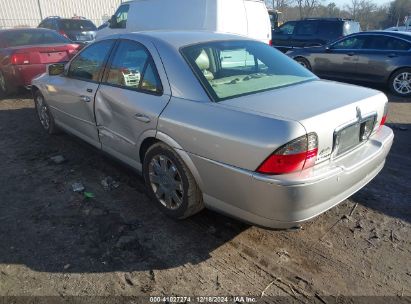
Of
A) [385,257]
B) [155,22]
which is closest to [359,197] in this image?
[385,257]

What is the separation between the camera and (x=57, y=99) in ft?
15.8

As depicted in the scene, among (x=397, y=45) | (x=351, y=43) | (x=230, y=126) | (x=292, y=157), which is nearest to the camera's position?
(x=292, y=157)

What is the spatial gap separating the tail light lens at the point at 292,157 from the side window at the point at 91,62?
239cm

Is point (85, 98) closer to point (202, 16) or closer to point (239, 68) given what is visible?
point (239, 68)

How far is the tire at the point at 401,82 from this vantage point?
848cm

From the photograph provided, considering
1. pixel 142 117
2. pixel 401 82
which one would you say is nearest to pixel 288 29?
pixel 401 82

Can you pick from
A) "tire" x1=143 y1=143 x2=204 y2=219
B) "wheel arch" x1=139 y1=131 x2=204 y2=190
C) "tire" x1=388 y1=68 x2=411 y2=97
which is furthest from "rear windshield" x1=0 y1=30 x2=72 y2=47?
"tire" x1=388 y1=68 x2=411 y2=97

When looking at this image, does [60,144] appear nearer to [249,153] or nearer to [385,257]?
[249,153]

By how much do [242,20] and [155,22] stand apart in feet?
7.65

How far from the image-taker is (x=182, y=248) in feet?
9.67

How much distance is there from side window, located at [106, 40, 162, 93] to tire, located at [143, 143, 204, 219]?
1.89ft

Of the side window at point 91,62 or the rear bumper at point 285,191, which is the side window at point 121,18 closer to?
the side window at point 91,62

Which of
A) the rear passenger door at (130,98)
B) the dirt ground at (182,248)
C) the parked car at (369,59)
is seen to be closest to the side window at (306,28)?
the parked car at (369,59)

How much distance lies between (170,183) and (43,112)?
3.32 meters
